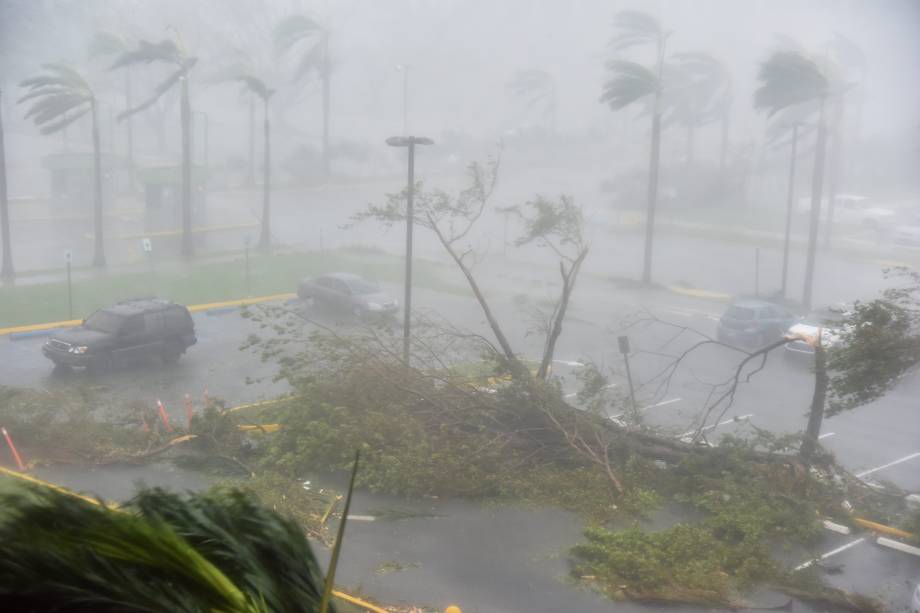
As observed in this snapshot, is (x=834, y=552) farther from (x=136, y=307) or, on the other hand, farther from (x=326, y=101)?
(x=326, y=101)

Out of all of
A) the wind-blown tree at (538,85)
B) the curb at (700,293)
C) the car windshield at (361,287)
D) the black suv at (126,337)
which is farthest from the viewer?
the wind-blown tree at (538,85)

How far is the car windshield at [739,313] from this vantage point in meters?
24.8

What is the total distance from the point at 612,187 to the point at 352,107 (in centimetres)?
→ 4448

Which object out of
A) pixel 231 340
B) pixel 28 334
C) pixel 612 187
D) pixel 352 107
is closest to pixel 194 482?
pixel 231 340

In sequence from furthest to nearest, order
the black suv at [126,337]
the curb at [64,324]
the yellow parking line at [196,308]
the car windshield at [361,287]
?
the car windshield at [361,287]
the yellow parking line at [196,308]
the curb at [64,324]
the black suv at [126,337]

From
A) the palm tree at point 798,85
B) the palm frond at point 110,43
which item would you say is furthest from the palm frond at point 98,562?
the palm frond at point 110,43

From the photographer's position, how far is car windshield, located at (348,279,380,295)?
2639 cm

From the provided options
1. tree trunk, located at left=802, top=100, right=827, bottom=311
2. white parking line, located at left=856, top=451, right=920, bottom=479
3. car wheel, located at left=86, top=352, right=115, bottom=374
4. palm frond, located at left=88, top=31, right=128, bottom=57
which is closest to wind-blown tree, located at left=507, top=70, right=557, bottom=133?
palm frond, located at left=88, top=31, right=128, bottom=57

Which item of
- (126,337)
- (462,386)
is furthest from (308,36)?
(462,386)

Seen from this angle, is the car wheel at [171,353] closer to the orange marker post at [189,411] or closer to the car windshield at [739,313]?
the orange marker post at [189,411]

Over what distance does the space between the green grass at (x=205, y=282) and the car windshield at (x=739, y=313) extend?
9.57 meters

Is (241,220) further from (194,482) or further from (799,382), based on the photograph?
(194,482)

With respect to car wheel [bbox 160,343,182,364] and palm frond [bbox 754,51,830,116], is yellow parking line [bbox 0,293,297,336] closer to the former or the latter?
car wheel [bbox 160,343,182,364]

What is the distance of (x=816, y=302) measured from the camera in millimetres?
31844
